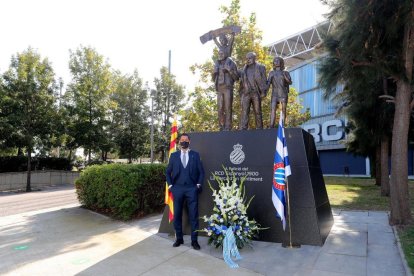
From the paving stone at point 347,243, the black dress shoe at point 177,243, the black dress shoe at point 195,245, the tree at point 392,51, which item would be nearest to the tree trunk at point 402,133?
the tree at point 392,51

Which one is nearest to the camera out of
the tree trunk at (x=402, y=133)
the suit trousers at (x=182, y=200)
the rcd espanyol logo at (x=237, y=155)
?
the suit trousers at (x=182, y=200)

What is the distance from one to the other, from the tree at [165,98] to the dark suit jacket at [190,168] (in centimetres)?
2932

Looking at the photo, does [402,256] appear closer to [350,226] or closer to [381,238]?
[381,238]

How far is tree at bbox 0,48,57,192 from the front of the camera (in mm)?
21141

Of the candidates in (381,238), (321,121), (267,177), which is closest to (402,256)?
(381,238)

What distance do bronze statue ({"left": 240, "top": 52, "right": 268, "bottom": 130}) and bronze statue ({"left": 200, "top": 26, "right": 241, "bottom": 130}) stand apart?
249mm

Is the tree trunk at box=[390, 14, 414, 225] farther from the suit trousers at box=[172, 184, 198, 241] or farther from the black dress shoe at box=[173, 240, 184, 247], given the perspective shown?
the black dress shoe at box=[173, 240, 184, 247]

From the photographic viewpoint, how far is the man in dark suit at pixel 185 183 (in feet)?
21.2

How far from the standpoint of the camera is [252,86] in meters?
7.84

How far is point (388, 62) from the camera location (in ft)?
28.3

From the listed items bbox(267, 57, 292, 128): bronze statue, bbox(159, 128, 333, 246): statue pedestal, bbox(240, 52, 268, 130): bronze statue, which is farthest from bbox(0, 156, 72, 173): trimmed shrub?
bbox(267, 57, 292, 128): bronze statue

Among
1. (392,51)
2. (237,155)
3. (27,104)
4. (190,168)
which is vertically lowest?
(190,168)

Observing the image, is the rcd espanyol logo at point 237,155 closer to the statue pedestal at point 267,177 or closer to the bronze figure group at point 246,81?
the statue pedestal at point 267,177

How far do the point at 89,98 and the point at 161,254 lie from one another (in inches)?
917
